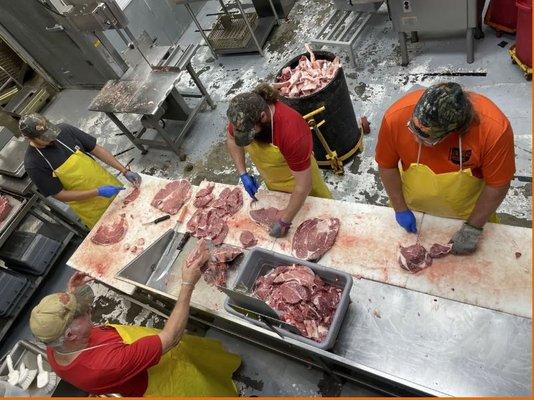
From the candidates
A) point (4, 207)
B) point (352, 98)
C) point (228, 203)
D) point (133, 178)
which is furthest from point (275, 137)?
point (4, 207)

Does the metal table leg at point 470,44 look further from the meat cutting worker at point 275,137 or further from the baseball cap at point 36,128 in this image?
the baseball cap at point 36,128

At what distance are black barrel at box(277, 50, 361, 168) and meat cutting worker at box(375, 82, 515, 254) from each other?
155cm

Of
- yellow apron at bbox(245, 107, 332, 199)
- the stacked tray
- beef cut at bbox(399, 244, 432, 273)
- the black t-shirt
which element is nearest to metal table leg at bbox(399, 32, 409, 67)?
yellow apron at bbox(245, 107, 332, 199)

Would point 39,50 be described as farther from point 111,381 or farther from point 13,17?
point 111,381

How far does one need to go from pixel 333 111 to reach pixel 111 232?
260 centimetres

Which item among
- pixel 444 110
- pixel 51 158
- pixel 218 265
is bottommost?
pixel 218 265

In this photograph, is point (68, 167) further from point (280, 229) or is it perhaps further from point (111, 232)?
point (280, 229)

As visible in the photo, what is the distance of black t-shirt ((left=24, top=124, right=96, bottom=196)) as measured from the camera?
3641 mm

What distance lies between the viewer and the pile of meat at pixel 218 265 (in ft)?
10.2

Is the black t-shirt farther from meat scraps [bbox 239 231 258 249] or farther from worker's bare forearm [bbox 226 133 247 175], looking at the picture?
meat scraps [bbox 239 231 258 249]

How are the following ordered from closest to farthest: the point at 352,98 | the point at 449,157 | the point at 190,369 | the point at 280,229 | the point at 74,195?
Result: the point at 449,157, the point at 190,369, the point at 280,229, the point at 74,195, the point at 352,98

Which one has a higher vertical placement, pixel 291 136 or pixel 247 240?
pixel 291 136

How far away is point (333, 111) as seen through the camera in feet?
13.6

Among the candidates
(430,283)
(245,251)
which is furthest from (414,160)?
(245,251)
